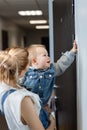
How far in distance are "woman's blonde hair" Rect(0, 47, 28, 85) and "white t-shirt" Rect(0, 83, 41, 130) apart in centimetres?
4

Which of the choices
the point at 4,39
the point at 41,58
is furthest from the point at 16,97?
the point at 4,39

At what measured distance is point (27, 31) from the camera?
11906 millimetres

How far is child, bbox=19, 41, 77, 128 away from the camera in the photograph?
1.60m

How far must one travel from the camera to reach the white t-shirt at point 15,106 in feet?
4.12

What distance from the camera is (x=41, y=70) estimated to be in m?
1.65

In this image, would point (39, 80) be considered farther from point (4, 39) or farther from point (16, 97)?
point (4, 39)

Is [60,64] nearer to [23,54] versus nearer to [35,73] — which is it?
[35,73]

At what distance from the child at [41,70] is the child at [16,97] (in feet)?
0.64

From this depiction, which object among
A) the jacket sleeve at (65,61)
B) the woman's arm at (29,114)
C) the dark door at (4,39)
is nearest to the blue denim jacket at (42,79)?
the jacket sleeve at (65,61)

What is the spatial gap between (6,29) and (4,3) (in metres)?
2.96

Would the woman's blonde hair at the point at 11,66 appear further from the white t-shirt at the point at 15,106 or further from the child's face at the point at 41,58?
the child's face at the point at 41,58

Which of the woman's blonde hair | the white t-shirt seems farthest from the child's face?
the white t-shirt

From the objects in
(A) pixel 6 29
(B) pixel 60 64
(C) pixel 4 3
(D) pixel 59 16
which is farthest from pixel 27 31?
(B) pixel 60 64

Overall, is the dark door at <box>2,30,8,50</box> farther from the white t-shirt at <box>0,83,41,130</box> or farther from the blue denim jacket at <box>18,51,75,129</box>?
the white t-shirt at <box>0,83,41,130</box>
